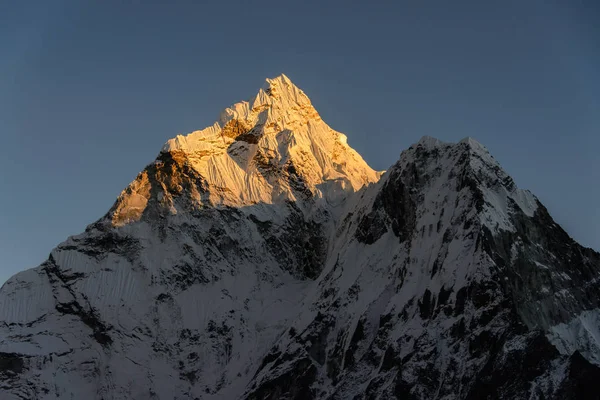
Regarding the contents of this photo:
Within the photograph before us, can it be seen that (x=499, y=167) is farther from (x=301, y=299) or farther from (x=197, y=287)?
(x=197, y=287)

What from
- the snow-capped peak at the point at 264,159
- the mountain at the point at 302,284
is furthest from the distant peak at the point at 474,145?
the snow-capped peak at the point at 264,159

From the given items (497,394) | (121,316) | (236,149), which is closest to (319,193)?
(236,149)

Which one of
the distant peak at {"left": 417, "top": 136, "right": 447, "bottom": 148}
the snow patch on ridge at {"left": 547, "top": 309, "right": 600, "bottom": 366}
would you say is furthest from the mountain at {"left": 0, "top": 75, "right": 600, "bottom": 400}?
the distant peak at {"left": 417, "top": 136, "right": 447, "bottom": 148}

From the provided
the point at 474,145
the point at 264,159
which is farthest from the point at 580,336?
the point at 264,159

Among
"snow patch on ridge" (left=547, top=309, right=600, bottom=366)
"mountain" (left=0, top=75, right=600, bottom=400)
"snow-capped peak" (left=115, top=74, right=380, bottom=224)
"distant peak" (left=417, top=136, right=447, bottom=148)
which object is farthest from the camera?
"snow-capped peak" (left=115, top=74, right=380, bottom=224)

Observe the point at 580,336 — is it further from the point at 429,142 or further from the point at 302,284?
the point at 302,284

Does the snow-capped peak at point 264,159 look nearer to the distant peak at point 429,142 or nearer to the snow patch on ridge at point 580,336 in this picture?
the distant peak at point 429,142

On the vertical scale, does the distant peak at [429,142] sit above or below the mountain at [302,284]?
above

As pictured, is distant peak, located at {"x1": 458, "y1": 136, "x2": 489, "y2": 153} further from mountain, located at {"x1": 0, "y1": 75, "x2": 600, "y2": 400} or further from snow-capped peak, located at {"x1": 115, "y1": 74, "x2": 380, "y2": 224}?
snow-capped peak, located at {"x1": 115, "y1": 74, "x2": 380, "y2": 224}

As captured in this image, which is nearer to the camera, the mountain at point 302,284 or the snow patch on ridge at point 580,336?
the snow patch on ridge at point 580,336
